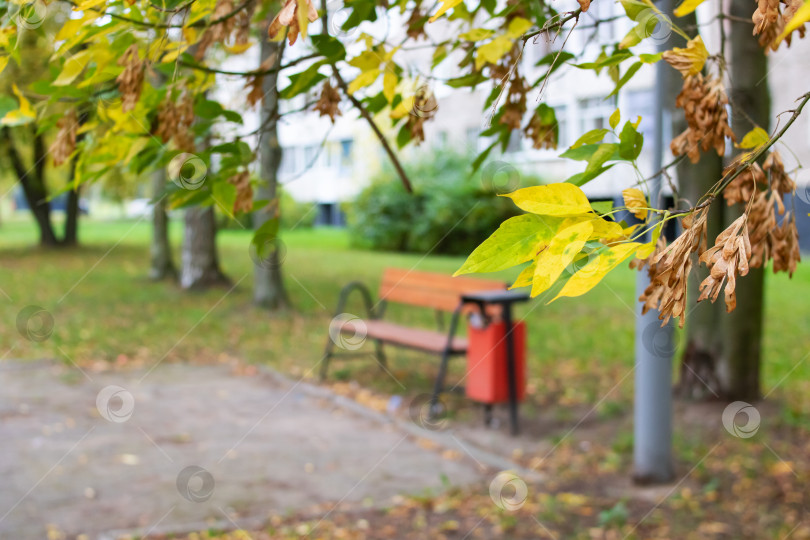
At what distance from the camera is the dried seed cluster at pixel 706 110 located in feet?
5.28

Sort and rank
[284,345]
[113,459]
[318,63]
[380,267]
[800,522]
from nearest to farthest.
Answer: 1. [318,63]
2. [800,522]
3. [113,459]
4. [284,345]
5. [380,267]

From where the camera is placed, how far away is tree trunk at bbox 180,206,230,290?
41.7 feet

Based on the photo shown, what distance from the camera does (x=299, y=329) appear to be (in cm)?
1032

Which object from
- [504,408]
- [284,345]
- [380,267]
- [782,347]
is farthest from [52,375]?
[380,267]

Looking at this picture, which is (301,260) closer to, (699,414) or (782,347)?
(782,347)

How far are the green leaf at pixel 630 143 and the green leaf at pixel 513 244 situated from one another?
0.36 meters

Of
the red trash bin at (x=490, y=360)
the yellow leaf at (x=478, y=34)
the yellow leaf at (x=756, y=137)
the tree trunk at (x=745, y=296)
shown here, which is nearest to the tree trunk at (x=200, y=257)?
the red trash bin at (x=490, y=360)

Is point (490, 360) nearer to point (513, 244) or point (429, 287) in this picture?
point (429, 287)

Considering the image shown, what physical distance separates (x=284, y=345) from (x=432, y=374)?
88.0 inches

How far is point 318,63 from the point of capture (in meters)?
1.87

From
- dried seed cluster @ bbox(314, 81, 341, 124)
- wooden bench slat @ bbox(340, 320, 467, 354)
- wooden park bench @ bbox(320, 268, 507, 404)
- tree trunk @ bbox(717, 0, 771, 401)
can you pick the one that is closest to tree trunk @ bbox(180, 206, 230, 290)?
wooden park bench @ bbox(320, 268, 507, 404)

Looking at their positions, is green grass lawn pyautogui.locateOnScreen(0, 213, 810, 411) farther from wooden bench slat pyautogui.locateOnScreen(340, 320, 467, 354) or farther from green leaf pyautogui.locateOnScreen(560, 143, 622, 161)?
green leaf pyautogui.locateOnScreen(560, 143, 622, 161)

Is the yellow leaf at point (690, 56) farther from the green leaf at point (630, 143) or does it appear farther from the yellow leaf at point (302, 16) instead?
the yellow leaf at point (302, 16)

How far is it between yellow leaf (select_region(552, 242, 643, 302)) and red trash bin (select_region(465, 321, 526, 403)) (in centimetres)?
472
